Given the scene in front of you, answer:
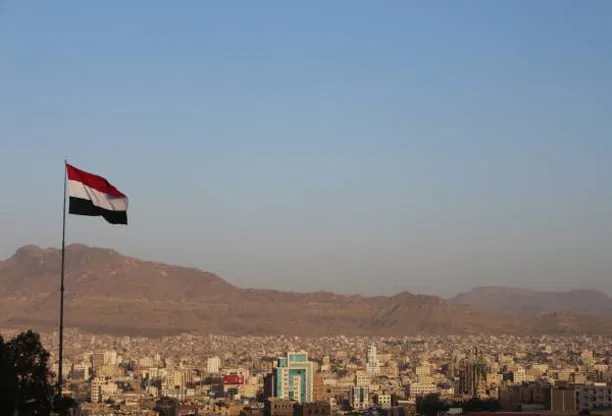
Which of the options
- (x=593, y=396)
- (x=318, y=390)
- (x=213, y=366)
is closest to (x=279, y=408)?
(x=593, y=396)

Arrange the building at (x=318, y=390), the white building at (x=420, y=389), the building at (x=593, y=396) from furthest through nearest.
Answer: the white building at (x=420, y=389) → the building at (x=318, y=390) → the building at (x=593, y=396)

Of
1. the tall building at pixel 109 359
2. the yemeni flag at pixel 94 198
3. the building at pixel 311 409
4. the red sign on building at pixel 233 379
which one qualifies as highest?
the tall building at pixel 109 359

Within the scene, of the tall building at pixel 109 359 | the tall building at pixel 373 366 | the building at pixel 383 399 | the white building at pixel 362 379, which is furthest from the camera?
the tall building at pixel 109 359

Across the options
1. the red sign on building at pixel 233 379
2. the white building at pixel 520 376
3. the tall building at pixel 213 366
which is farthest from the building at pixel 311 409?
the tall building at pixel 213 366

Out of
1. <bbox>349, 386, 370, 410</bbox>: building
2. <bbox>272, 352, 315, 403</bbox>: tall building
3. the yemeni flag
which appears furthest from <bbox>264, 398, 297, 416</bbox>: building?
the yemeni flag

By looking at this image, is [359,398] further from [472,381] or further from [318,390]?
[472,381]

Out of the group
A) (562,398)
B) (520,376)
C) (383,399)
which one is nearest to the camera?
(562,398)

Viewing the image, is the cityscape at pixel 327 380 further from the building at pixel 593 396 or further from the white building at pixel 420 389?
the white building at pixel 420 389

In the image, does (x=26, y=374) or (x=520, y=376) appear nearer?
(x=26, y=374)
